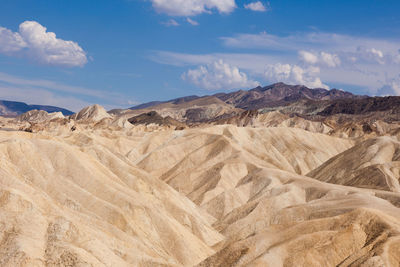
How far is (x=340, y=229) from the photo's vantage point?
3709cm

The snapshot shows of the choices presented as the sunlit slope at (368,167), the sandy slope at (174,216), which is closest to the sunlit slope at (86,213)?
the sandy slope at (174,216)

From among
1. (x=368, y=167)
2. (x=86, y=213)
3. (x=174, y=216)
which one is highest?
(x=368, y=167)

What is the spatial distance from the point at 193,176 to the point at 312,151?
49.2 meters

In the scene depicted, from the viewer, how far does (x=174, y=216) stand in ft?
195

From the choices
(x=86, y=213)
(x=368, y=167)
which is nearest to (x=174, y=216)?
(x=86, y=213)

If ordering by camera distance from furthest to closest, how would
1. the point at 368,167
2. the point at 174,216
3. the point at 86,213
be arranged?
the point at 368,167, the point at 174,216, the point at 86,213

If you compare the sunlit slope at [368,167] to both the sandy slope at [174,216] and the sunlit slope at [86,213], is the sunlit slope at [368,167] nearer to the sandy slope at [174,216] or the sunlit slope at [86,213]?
the sandy slope at [174,216]

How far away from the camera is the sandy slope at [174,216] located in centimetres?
3434

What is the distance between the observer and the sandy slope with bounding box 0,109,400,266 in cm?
3434

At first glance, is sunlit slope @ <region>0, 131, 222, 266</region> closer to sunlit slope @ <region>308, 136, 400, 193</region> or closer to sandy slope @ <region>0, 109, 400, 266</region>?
sandy slope @ <region>0, 109, 400, 266</region>

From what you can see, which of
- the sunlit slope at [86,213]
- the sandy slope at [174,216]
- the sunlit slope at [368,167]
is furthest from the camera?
the sunlit slope at [368,167]

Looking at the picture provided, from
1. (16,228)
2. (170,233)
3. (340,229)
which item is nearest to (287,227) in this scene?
(340,229)

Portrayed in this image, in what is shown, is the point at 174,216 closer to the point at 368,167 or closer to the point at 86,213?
the point at 86,213

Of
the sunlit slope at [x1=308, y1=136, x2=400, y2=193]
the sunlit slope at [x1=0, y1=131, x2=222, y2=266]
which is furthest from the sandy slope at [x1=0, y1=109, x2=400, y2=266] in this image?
the sunlit slope at [x1=308, y1=136, x2=400, y2=193]
